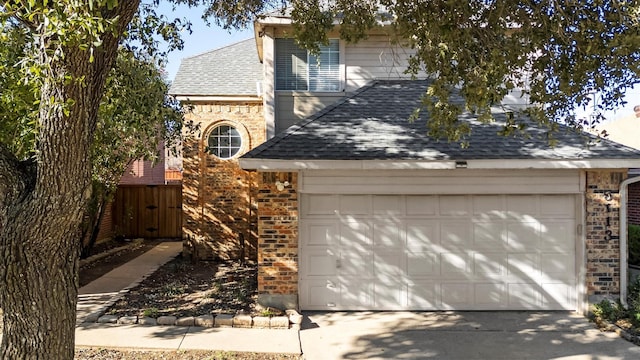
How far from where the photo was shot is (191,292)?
8.19 m

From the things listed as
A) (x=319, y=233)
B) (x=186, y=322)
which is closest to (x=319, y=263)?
(x=319, y=233)

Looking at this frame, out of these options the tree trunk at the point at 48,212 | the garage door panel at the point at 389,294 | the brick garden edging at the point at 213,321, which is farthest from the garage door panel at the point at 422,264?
the tree trunk at the point at 48,212

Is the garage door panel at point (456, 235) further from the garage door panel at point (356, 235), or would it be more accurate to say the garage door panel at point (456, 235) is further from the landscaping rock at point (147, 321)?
the landscaping rock at point (147, 321)

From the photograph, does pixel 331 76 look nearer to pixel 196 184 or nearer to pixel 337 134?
pixel 337 134

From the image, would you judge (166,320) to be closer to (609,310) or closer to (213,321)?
(213,321)

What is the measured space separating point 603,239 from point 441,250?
2479mm

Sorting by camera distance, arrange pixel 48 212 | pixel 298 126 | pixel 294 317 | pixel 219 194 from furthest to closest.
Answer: pixel 219 194
pixel 298 126
pixel 294 317
pixel 48 212

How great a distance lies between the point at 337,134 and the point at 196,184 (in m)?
5.55

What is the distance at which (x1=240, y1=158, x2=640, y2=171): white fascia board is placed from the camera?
269 inches

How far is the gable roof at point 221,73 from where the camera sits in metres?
11.8

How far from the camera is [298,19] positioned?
6.91 metres

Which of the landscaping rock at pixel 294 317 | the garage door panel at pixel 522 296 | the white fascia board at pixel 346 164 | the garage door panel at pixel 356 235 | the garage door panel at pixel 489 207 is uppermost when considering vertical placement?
the white fascia board at pixel 346 164

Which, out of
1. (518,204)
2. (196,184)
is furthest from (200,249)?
(518,204)

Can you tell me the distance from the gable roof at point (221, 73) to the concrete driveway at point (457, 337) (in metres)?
6.92
